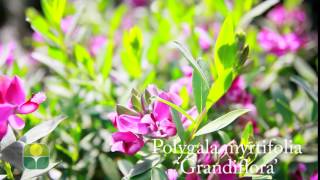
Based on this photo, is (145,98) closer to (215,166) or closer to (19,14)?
(215,166)

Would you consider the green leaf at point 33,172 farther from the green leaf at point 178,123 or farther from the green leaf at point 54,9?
the green leaf at point 54,9

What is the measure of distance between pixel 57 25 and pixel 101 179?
1.12ft

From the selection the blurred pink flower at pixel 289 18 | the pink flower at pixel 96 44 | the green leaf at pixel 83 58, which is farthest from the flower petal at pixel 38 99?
the blurred pink flower at pixel 289 18

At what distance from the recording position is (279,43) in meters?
1.27

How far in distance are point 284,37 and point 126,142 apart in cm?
76

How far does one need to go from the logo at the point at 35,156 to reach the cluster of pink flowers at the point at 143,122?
10 centimetres

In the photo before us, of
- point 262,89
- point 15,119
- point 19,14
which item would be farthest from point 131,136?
point 19,14

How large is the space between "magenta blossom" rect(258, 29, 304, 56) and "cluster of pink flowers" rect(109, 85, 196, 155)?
60cm

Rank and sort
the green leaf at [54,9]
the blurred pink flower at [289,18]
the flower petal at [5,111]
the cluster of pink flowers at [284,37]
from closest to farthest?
1. the flower petal at [5,111]
2. the green leaf at [54,9]
3. the cluster of pink flowers at [284,37]
4. the blurred pink flower at [289,18]

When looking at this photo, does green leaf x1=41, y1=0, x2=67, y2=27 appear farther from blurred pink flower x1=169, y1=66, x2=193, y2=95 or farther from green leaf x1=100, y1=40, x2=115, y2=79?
blurred pink flower x1=169, y1=66, x2=193, y2=95

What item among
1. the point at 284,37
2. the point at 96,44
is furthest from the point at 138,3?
the point at 284,37

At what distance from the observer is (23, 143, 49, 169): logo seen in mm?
699

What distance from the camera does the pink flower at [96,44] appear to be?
1.31 m

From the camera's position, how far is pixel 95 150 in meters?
0.95
